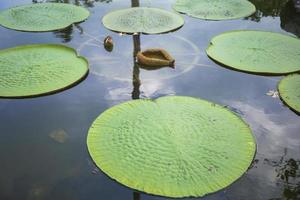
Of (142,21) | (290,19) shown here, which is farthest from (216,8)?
(142,21)

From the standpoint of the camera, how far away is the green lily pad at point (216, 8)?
171 inches

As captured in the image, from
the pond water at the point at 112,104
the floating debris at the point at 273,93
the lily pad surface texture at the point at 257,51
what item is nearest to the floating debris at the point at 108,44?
the pond water at the point at 112,104

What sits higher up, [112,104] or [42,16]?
[42,16]

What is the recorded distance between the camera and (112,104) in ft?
8.98

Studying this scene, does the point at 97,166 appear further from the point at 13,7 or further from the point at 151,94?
the point at 13,7

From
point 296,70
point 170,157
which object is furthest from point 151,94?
point 296,70

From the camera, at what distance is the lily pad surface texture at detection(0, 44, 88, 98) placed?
2846mm

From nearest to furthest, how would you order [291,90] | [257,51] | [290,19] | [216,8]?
[291,90]
[257,51]
[290,19]
[216,8]

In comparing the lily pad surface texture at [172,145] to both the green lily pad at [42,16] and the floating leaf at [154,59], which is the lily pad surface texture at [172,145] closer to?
the floating leaf at [154,59]

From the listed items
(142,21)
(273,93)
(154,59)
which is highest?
(142,21)

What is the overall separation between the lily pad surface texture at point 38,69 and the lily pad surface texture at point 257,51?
4.35ft

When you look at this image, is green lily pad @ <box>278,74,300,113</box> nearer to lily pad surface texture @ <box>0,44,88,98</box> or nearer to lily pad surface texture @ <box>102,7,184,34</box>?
lily pad surface texture @ <box>102,7,184,34</box>

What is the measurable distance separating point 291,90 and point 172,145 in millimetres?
1249

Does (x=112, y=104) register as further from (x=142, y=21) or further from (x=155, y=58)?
(x=142, y=21)
